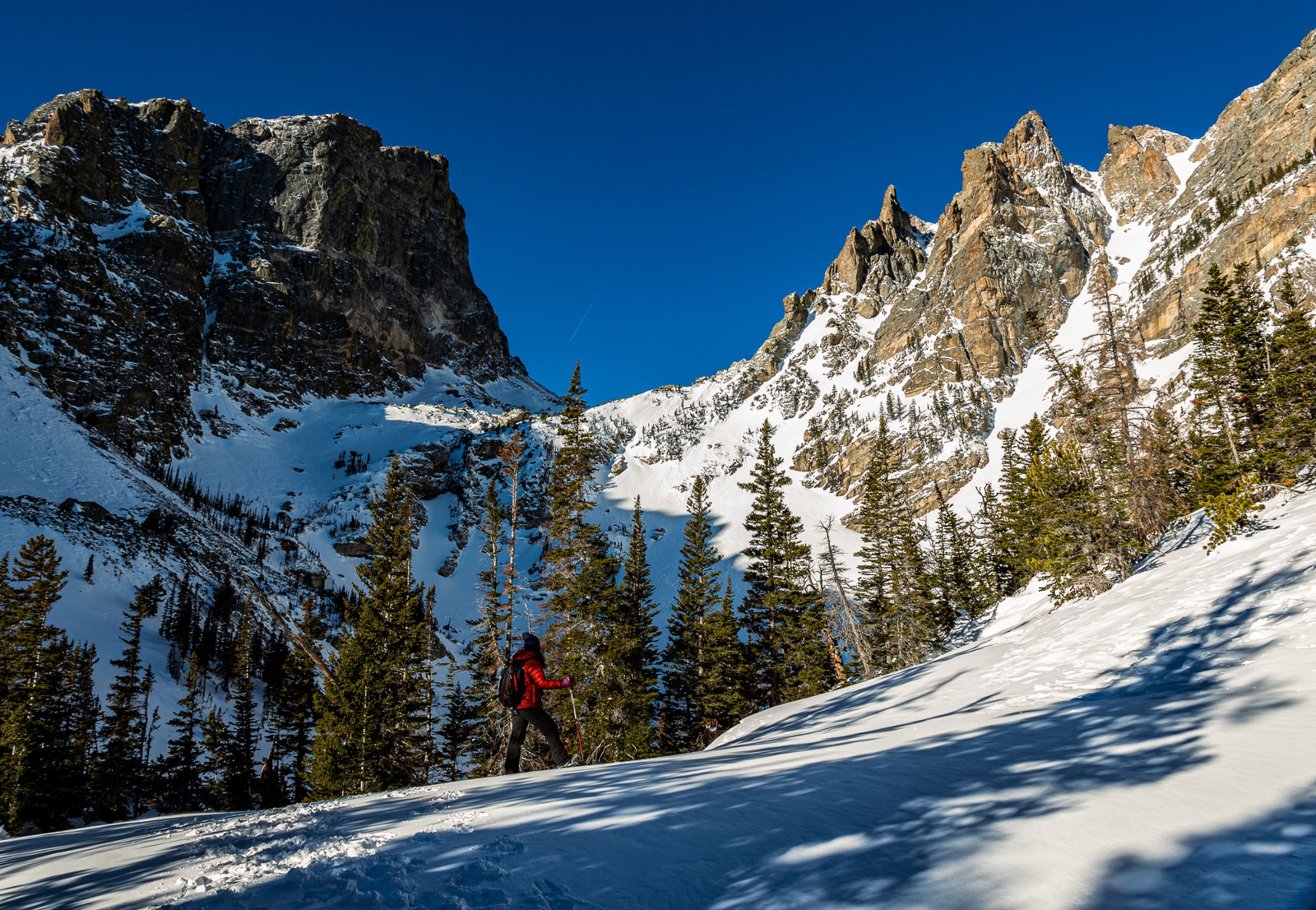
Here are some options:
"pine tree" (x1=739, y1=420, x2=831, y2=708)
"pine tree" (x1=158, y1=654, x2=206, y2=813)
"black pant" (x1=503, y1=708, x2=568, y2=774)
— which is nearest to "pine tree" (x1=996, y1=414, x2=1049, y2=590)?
"pine tree" (x1=739, y1=420, x2=831, y2=708)

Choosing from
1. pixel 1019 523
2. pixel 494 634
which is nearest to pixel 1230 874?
pixel 494 634

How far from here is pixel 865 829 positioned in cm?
335

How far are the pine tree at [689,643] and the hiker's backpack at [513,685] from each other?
2161 centimetres

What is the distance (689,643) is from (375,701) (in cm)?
1683

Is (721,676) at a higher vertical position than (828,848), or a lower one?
higher

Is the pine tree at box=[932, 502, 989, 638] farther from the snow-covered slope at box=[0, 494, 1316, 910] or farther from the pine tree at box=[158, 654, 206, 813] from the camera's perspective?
the pine tree at box=[158, 654, 206, 813]

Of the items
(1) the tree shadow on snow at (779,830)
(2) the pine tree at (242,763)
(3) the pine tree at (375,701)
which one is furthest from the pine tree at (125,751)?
(1) the tree shadow on snow at (779,830)

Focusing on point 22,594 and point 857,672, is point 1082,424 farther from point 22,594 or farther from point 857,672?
point 22,594

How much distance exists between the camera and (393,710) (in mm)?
19000

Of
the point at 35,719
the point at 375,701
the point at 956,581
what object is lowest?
the point at 375,701

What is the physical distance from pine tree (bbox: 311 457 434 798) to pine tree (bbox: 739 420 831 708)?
16.0 meters

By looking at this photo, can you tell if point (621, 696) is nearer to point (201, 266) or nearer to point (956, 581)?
point (956, 581)

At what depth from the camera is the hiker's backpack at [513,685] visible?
30.0 feet

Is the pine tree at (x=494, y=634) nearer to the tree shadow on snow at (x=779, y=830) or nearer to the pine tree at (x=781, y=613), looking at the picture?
the tree shadow on snow at (x=779, y=830)
